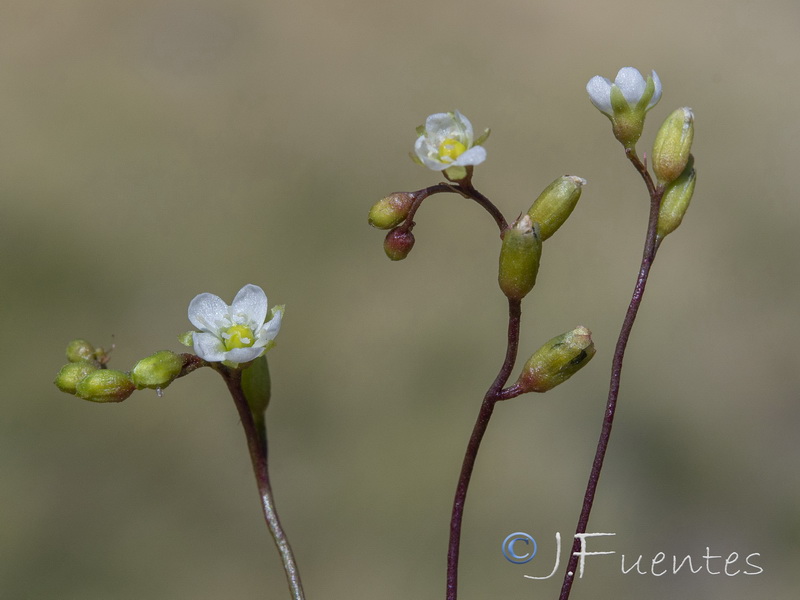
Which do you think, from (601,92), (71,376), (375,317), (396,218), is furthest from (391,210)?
(375,317)

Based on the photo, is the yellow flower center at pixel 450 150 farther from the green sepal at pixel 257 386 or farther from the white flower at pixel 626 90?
the green sepal at pixel 257 386

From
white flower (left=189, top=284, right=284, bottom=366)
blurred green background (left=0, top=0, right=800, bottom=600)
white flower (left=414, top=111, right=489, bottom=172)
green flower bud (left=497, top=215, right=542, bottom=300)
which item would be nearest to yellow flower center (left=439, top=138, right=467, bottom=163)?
white flower (left=414, top=111, right=489, bottom=172)

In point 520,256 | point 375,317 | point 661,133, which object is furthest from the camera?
point 375,317

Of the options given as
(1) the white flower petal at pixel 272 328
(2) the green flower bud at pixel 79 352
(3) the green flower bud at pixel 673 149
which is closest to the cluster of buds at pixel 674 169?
(3) the green flower bud at pixel 673 149

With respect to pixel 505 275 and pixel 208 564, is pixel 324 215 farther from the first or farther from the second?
pixel 505 275

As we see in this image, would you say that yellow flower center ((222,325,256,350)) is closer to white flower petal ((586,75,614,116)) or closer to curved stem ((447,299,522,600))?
curved stem ((447,299,522,600))

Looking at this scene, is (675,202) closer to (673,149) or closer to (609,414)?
(673,149)
